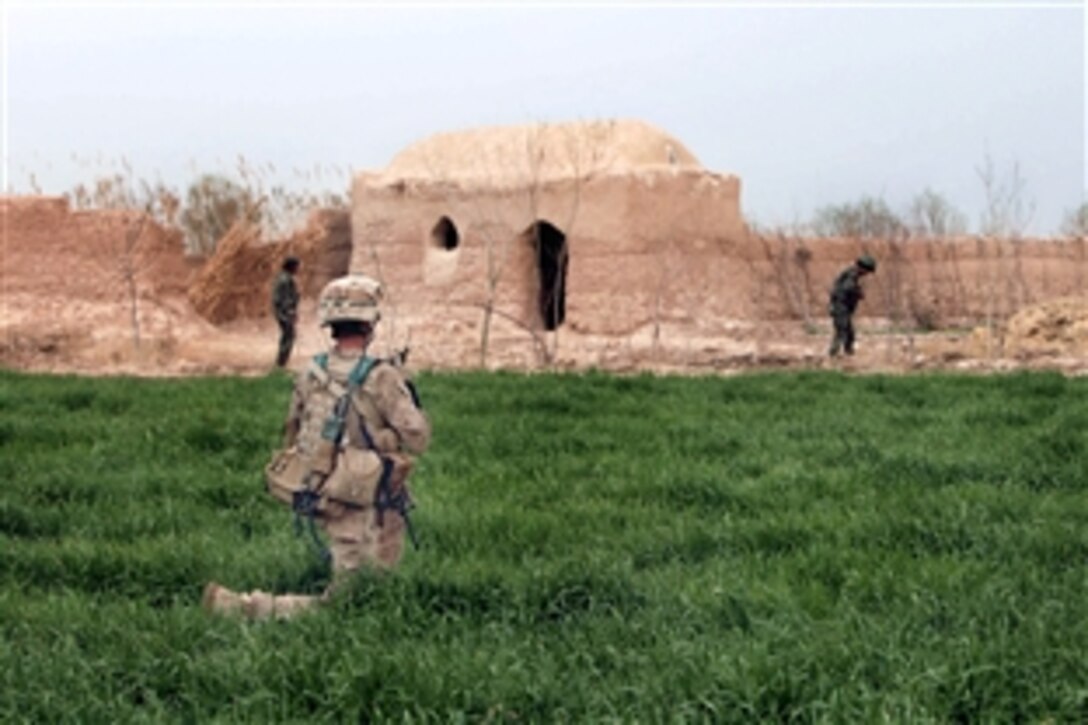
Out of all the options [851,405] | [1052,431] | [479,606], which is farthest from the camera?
[851,405]

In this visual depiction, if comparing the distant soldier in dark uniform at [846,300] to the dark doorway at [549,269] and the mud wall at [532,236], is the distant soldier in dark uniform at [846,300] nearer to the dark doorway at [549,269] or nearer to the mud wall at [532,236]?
the mud wall at [532,236]

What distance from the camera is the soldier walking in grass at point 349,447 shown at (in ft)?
15.3

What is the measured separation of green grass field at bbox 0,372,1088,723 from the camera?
3695mm

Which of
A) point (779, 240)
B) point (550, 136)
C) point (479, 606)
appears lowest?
point (479, 606)

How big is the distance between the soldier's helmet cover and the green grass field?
3.22 feet

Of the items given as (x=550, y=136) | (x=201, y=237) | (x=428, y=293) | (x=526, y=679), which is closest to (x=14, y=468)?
(x=526, y=679)

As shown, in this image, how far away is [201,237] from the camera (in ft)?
98.5

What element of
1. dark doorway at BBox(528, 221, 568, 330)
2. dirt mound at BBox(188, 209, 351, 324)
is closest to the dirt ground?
dirt mound at BBox(188, 209, 351, 324)

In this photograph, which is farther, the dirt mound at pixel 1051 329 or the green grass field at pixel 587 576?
the dirt mound at pixel 1051 329

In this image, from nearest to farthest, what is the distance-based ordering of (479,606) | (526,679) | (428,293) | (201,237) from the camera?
Answer: (526,679) → (479,606) → (428,293) → (201,237)

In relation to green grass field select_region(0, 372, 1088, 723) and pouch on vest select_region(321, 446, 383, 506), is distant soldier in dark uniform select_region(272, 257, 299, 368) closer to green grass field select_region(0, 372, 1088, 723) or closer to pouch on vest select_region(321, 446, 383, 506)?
green grass field select_region(0, 372, 1088, 723)

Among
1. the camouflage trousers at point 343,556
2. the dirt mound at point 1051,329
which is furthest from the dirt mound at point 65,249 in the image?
the camouflage trousers at point 343,556

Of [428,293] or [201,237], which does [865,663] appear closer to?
[428,293]

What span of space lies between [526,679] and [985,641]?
151 cm
